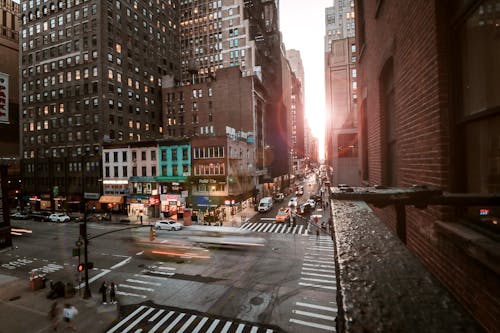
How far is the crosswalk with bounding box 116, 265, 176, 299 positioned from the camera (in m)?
17.6

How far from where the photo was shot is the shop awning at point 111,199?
47781mm

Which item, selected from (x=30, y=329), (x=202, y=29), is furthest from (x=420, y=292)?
(x=202, y=29)

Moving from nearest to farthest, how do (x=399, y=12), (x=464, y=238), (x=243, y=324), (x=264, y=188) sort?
(x=464, y=238) < (x=399, y=12) < (x=243, y=324) < (x=264, y=188)

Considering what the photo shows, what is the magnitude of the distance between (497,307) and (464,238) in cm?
66

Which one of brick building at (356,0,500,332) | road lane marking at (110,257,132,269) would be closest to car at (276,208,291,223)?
road lane marking at (110,257,132,269)

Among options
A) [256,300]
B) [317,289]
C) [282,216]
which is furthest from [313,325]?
[282,216]

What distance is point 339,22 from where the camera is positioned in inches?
4734

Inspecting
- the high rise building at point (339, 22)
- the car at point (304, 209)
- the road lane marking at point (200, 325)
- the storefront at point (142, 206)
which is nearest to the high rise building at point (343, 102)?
the high rise building at point (339, 22)

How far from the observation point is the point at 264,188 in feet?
219

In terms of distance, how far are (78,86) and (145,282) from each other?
52156 mm

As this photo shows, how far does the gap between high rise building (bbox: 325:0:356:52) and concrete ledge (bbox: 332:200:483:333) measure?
433 feet

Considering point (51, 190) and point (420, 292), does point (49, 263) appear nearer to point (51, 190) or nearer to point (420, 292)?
point (420, 292)

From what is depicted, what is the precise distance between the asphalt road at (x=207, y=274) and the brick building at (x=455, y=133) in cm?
1175

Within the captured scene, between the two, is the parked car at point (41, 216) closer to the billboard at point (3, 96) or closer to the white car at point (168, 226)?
the white car at point (168, 226)
